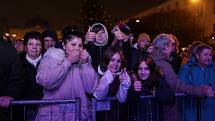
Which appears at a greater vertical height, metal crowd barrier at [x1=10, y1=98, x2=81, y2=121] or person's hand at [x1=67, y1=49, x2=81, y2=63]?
person's hand at [x1=67, y1=49, x2=81, y2=63]

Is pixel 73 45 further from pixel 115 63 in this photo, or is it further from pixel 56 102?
pixel 56 102

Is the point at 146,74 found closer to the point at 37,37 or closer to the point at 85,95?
the point at 85,95

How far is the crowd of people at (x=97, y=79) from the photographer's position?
558cm

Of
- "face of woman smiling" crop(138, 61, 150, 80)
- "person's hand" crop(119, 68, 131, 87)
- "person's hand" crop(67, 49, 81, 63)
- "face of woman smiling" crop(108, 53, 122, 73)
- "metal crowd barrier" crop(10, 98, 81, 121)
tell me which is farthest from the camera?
"face of woman smiling" crop(138, 61, 150, 80)

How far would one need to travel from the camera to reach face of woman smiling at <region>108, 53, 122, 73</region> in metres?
5.80

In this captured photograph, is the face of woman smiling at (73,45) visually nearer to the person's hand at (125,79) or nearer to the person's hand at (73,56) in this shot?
the person's hand at (73,56)

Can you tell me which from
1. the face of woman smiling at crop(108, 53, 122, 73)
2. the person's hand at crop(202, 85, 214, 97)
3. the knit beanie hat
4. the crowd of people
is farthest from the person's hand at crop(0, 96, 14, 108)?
the person's hand at crop(202, 85, 214, 97)

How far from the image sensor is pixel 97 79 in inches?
231

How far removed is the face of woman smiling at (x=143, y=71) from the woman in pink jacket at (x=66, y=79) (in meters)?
0.72

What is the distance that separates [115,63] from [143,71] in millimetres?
552

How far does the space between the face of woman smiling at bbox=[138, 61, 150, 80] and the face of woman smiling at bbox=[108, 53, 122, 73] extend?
1.51 ft

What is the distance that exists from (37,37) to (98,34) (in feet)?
3.26

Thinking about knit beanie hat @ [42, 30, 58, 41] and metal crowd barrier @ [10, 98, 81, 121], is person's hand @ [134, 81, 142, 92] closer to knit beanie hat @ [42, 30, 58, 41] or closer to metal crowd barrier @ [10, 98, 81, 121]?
metal crowd barrier @ [10, 98, 81, 121]

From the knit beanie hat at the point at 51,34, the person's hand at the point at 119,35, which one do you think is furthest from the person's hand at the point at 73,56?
the knit beanie hat at the point at 51,34
